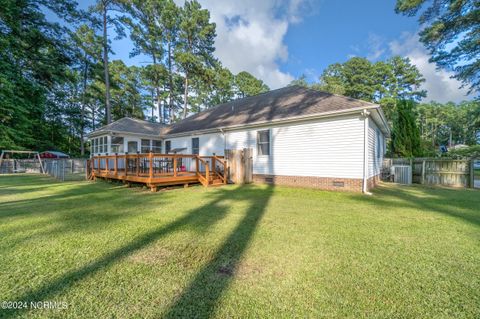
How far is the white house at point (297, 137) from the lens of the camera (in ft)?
24.6

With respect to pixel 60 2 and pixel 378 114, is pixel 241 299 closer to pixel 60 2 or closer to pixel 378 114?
pixel 378 114

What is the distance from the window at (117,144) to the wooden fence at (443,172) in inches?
675

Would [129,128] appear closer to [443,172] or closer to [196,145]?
[196,145]

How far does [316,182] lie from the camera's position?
8344mm

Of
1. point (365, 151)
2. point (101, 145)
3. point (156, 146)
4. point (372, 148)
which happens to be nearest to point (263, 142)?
point (365, 151)

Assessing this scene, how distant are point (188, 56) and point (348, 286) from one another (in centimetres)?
2454

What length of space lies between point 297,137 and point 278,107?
252cm

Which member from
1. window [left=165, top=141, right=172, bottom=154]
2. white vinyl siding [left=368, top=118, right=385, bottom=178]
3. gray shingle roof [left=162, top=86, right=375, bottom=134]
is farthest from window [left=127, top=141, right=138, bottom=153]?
white vinyl siding [left=368, top=118, right=385, bottom=178]

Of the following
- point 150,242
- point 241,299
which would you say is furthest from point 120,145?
point 241,299

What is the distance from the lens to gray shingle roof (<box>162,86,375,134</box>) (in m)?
8.28

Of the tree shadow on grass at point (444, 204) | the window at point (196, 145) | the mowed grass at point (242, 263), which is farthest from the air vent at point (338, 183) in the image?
the window at point (196, 145)

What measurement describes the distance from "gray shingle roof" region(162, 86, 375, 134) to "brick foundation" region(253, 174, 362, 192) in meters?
2.67

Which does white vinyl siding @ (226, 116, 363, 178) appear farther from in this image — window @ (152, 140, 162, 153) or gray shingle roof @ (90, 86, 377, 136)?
window @ (152, 140, 162, 153)

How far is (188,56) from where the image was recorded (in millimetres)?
22078
